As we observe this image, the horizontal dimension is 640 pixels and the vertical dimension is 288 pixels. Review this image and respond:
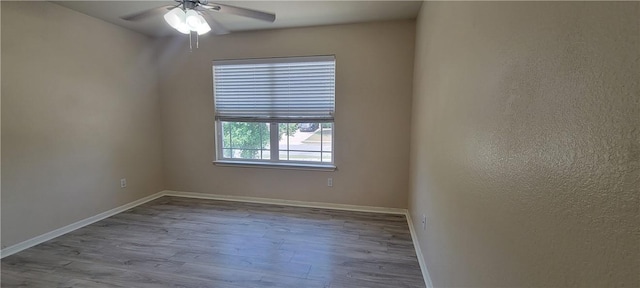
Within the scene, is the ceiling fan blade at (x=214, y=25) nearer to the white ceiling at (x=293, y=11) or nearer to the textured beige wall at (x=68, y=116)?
the white ceiling at (x=293, y=11)

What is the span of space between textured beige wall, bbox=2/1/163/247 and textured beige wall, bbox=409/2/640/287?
3.69 meters

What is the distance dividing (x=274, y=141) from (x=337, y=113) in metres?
0.99

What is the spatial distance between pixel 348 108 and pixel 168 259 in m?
2.51

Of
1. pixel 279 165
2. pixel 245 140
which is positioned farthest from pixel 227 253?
Result: pixel 245 140

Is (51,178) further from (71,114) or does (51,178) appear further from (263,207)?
(263,207)

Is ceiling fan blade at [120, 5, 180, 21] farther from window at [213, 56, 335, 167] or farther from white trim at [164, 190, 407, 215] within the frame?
white trim at [164, 190, 407, 215]

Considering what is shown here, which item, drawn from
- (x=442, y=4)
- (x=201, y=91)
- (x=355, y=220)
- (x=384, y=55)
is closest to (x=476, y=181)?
(x=442, y=4)

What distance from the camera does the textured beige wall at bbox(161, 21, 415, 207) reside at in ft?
10.9

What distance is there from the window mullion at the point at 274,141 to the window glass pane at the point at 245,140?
7 cm

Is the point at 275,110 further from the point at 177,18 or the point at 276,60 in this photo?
the point at 177,18

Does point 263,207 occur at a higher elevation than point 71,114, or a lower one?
lower

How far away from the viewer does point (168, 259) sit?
2387 millimetres

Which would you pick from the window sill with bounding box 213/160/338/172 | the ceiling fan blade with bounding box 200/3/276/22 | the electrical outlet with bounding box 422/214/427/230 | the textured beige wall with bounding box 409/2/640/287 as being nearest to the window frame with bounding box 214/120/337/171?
the window sill with bounding box 213/160/338/172

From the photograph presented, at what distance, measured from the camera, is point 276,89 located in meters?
3.64
